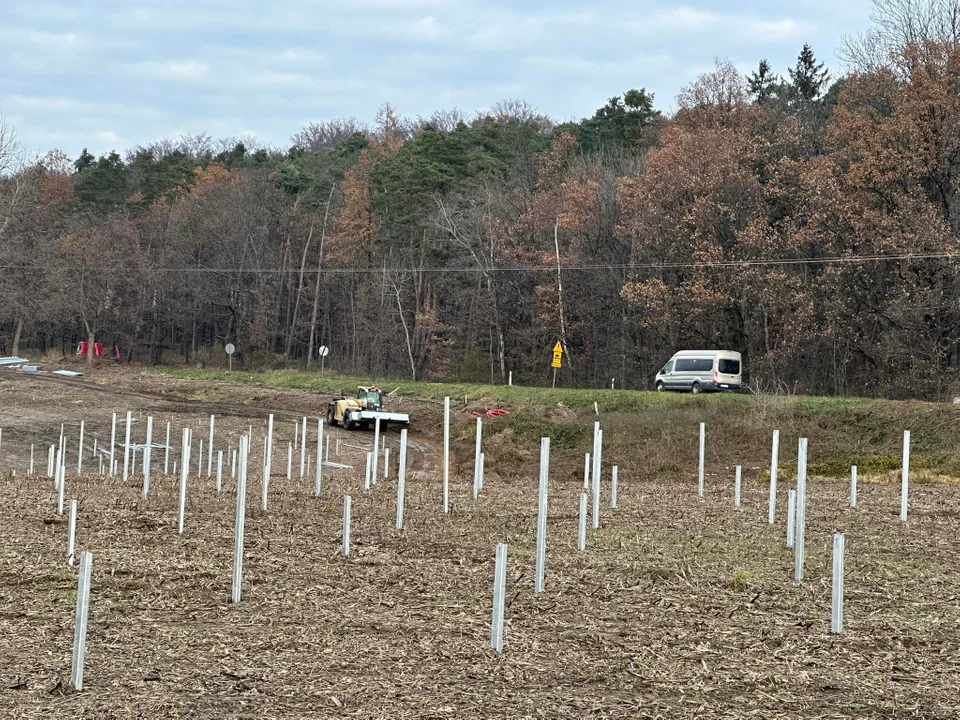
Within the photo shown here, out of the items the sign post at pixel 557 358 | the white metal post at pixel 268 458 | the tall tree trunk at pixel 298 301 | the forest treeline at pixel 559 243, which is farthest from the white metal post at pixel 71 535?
the tall tree trunk at pixel 298 301

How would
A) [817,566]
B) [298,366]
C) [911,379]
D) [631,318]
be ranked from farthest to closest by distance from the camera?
[298,366], [631,318], [911,379], [817,566]

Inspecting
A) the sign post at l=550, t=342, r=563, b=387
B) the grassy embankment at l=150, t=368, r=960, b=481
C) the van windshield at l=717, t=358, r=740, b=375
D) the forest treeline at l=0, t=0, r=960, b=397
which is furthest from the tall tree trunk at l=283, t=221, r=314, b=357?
the van windshield at l=717, t=358, r=740, b=375

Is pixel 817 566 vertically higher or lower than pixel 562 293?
lower

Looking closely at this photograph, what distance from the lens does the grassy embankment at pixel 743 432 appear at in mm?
28109

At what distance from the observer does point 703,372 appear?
1626 inches

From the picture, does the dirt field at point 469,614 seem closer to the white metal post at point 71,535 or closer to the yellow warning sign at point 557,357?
the white metal post at point 71,535

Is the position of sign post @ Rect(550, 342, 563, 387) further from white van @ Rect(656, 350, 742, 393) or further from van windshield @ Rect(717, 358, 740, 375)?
van windshield @ Rect(717, 358, 740, 375)

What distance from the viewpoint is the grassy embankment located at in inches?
1107

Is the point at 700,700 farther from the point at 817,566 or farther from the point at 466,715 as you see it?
the point at 817,566

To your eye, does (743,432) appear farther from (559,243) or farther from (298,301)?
(298,301)

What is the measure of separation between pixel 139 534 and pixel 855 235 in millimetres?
31104

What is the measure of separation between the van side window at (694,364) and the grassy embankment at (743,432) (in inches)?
152

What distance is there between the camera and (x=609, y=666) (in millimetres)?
8312

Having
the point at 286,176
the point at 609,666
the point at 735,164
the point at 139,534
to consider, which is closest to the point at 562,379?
the point at 735,164
